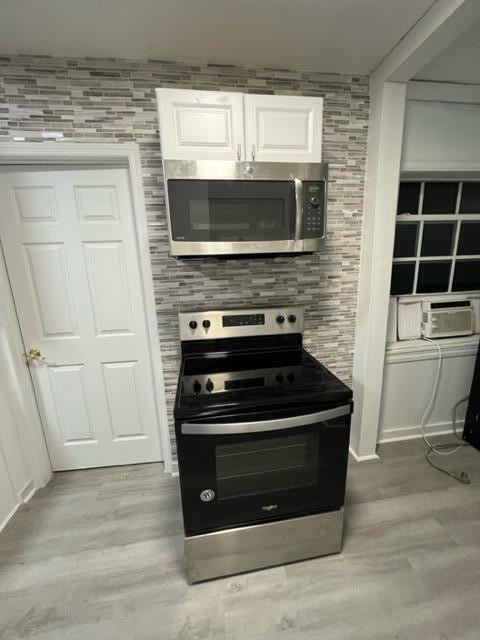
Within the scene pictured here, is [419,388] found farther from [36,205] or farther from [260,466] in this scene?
[36,205]

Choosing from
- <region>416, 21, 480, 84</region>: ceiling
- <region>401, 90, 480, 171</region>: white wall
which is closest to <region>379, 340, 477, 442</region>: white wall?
<region>401, 90, 480, 171</region>: white wall

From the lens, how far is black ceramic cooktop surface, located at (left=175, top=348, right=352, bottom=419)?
1170 millimetres

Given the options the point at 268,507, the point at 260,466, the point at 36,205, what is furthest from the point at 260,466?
the point at 36,205

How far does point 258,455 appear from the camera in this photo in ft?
4.12

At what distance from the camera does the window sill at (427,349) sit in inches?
82.8

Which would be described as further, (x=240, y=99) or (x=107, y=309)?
(x=107, y=309)

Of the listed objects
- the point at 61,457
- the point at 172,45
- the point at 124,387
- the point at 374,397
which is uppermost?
the point at 172,45

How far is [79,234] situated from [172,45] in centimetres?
104

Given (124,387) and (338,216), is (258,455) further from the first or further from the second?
(338,216)

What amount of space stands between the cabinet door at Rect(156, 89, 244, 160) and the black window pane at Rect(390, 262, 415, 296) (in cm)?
146

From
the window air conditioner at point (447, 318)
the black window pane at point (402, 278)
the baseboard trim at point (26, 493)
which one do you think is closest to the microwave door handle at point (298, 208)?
the black window pane at point (402, 278)

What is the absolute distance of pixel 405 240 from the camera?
213 centimetres

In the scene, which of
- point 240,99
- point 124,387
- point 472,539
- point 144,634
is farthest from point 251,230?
point 472,539

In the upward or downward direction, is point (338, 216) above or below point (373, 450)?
above
